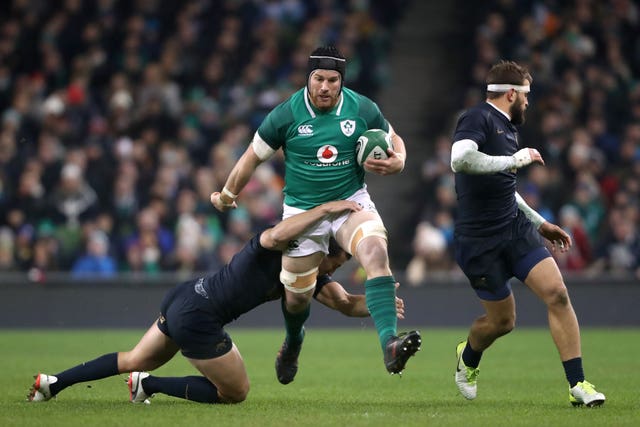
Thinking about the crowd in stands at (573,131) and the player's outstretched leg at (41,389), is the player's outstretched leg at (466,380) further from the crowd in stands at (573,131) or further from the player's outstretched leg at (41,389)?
the crowd in stands at (573,131)

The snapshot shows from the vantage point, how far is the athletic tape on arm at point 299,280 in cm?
900

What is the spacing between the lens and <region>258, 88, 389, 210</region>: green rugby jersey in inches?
353

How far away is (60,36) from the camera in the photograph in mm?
21484

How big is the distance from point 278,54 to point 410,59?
2.65 meters

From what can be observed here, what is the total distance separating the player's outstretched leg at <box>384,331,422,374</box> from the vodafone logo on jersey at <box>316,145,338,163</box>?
1602mm

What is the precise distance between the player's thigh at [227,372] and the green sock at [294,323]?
1.99 ft

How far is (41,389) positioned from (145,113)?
11811 mm

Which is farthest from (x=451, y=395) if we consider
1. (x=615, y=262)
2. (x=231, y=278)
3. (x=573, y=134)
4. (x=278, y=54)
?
(x=278, y=54)

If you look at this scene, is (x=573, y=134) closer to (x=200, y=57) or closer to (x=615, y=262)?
(x=615, y=262)

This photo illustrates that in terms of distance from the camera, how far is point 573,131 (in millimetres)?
20312

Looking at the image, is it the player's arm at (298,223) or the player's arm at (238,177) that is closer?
the player's arm at (298,223)

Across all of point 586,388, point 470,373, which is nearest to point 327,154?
point 470,373

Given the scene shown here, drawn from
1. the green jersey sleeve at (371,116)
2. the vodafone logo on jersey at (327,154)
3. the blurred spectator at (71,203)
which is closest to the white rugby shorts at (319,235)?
the vodafone logo on jersey at (327,154)

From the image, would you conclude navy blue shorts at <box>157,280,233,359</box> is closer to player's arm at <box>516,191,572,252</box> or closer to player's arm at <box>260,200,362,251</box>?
player's arm at <box>260,200,362,251</box>
